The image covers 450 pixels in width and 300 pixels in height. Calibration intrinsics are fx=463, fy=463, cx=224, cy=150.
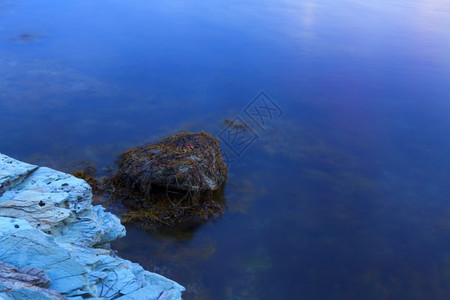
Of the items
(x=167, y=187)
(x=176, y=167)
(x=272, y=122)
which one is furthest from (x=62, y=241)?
(x=272, y=122)

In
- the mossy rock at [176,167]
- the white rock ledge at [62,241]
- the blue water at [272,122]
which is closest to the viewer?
the white rock ledge at [62,241]

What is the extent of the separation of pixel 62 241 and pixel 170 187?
291 centimetres

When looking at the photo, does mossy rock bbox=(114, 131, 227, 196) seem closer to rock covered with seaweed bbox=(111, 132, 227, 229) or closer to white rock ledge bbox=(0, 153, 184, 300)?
rock covered with seaweed bbox=(111, 132, 227, 229)

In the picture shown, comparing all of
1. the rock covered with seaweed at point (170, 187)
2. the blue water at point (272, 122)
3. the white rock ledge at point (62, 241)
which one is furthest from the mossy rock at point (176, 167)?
the white rock ledge at point (62, 241)

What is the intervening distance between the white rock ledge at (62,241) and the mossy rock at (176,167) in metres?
1.62

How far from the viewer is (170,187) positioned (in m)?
7.99

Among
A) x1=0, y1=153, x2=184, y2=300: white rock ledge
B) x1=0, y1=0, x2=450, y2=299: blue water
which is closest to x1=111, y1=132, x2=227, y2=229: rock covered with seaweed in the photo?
x1=0, y1=0, x2=450, y2=299: blue water

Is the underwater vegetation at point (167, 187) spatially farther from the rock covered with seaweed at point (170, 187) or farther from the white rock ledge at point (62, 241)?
the white rock ledge at point (62, 241)

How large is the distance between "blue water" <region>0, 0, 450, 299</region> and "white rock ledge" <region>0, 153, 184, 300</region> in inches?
53.7

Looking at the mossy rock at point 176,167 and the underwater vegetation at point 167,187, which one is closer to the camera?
the underwater vegetation at point 167,187

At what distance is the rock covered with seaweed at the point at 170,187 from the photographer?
25.3 feet

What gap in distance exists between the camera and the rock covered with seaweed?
7711mm

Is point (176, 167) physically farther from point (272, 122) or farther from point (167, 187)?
point (272, 122)

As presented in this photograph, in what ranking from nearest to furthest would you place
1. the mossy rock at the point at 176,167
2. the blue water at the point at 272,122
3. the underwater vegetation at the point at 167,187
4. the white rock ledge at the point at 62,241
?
the white rock ledge at the point at 62,241 < the blue water at the point at 272,122 < the underwater vegetation at the point at 167,187 < the mossy rock at the point at 176,167
